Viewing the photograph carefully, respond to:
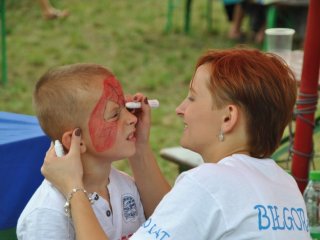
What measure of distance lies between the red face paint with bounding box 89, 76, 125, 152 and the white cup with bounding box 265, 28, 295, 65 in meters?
1.93

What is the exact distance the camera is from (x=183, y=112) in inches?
69.2

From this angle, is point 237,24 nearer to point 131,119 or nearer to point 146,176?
point 146,176

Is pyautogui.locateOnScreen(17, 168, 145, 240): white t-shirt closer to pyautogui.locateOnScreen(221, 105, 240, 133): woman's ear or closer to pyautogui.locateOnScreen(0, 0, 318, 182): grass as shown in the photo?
Result: pyautogui.locateOnScreen(221, 105, 240, 133): woman's ear

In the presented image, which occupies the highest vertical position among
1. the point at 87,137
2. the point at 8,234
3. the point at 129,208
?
the point at 87,137

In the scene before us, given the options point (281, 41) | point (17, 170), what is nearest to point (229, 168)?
point (17, 170)

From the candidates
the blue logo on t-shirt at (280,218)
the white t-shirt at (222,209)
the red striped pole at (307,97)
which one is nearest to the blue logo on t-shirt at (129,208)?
the white t-shirt at (222,209)

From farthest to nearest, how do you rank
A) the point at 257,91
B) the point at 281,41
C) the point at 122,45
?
1. the point at 122,45
2. the point at 281,41
3. the point at 257,91

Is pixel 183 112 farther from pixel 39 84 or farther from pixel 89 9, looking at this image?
pixel 89 9

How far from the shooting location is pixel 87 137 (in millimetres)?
1854

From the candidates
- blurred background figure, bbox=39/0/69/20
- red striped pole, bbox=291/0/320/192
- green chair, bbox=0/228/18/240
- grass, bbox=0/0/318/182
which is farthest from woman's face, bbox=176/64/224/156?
blurred background figure, bbox=39/0/69/20

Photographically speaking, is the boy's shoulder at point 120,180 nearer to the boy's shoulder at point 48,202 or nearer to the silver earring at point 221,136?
the boy's shoulder at point 48,202

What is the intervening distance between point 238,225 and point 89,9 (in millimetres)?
7628

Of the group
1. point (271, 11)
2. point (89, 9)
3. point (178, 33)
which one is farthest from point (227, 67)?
point (89, 9)

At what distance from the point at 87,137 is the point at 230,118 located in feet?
1.37
